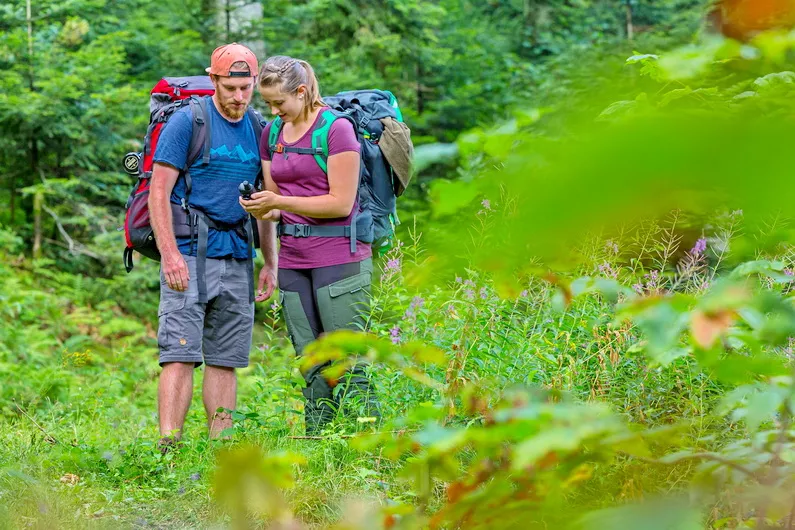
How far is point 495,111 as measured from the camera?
570 inches

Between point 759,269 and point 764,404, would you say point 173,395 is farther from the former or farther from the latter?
point 764,404

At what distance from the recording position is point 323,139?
432 cm

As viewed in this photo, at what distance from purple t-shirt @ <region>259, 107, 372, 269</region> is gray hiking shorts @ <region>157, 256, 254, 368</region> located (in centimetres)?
34

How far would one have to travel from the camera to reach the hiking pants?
4438 mm

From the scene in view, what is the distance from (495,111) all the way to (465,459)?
1154cm

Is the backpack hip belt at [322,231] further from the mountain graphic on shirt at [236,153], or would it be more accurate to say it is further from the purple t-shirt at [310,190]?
the mountain graphic on shirt at [236,153]

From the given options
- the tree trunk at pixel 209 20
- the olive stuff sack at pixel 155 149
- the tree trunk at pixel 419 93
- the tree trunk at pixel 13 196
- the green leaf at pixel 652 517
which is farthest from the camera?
the tree trunk at pixel 419 93

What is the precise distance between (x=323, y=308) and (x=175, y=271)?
76 centimetres

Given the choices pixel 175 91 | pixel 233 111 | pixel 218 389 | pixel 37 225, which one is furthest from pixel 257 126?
pixel 37 225

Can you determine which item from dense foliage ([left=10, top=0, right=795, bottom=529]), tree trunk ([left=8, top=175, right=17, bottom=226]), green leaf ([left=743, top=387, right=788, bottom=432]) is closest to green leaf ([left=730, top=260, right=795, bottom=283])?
dense foliage ([left=10, top=0, right=795, bottom=529])

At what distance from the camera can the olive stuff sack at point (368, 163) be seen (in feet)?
14.4

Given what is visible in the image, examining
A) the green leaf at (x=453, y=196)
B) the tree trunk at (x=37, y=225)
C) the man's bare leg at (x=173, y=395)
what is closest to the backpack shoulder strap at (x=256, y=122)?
the man's bare leg at (x=173, y=395)

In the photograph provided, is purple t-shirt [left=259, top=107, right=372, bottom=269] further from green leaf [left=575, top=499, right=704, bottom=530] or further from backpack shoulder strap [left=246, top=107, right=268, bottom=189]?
green leaf [left=575, top=499, right=704, bottom=530]

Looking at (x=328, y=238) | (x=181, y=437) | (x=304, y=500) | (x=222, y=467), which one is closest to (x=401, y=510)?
(x=222, y=467)
